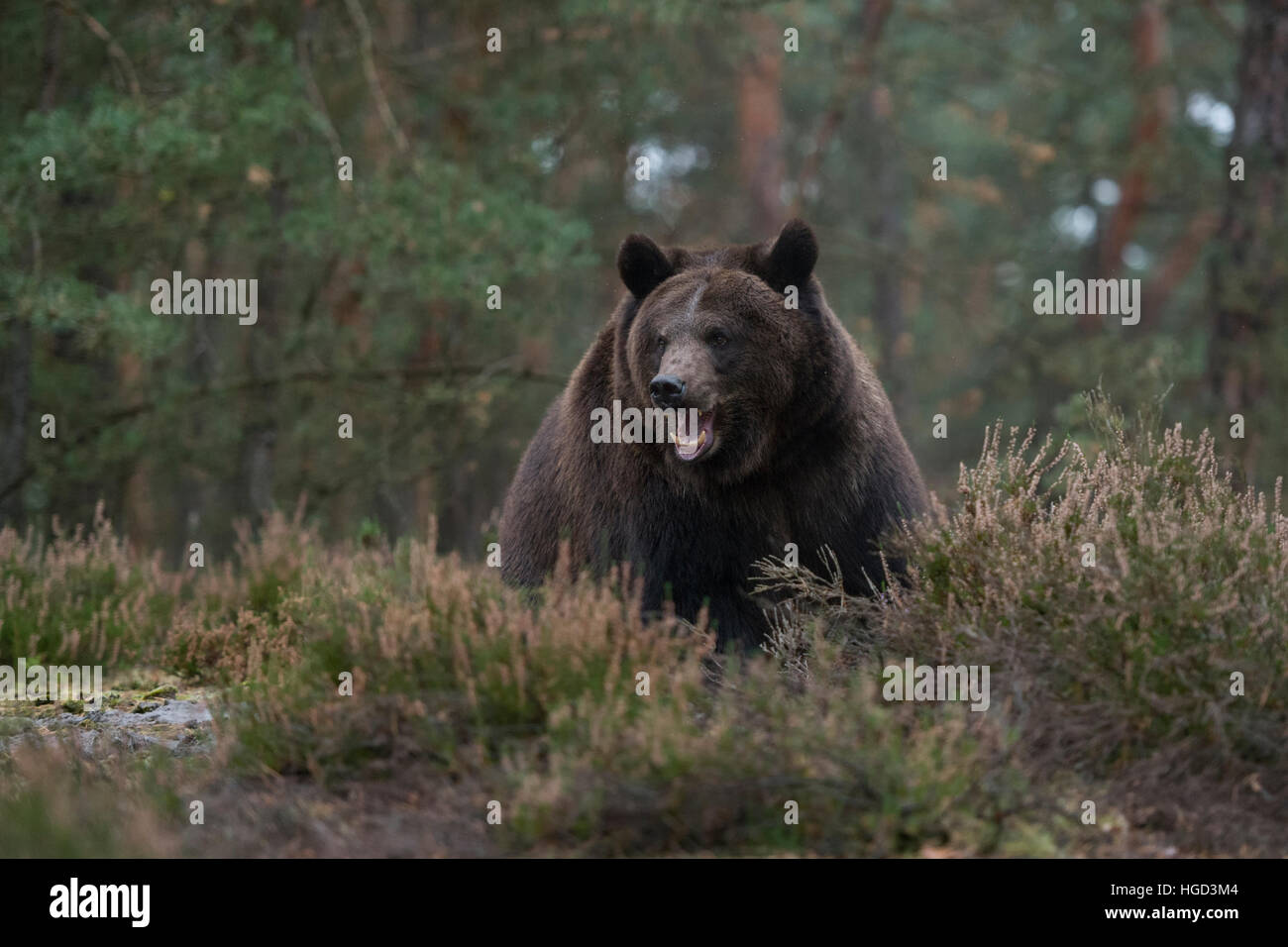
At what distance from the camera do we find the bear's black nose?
658 centimetres

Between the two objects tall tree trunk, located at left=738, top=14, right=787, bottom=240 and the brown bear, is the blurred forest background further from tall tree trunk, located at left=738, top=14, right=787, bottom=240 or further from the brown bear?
the brown bear

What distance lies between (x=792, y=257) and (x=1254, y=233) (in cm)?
1021

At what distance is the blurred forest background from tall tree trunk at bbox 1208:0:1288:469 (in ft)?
0.11

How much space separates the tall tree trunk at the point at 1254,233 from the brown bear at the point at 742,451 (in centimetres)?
961

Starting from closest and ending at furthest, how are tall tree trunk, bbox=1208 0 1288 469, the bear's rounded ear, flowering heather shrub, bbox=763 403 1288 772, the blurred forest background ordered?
flowering heather shrub, bbox=763 403 1288 772 → the bear's rounded ear → the blurred forest background → tall tree trunk, bbox=1208 0 1288 469

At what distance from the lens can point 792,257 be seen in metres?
7.31

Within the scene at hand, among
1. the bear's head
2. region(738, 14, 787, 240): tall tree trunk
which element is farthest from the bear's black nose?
region(738, 14, 787, 240): tall tree trunk

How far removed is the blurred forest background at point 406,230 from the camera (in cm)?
1219

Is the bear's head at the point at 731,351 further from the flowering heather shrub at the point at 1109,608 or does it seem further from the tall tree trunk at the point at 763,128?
the tall tree trunk at the point at 763,128

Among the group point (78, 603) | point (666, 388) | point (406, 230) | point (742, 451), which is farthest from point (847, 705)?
point (406, 230)

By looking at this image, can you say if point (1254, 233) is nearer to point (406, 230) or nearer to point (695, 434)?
point (406, 230)

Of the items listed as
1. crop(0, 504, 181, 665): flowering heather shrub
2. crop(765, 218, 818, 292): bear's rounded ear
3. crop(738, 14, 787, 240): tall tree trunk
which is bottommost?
crop(0, 504, 181, 665): flowering heather shrub

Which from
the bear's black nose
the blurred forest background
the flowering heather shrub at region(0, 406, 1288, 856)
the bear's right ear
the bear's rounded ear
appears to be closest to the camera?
the flowering heather shrub at region(0, 406, 1288, 856)

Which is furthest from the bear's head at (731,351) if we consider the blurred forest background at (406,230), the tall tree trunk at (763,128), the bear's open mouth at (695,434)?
the tall tree trunk at (763,128)
